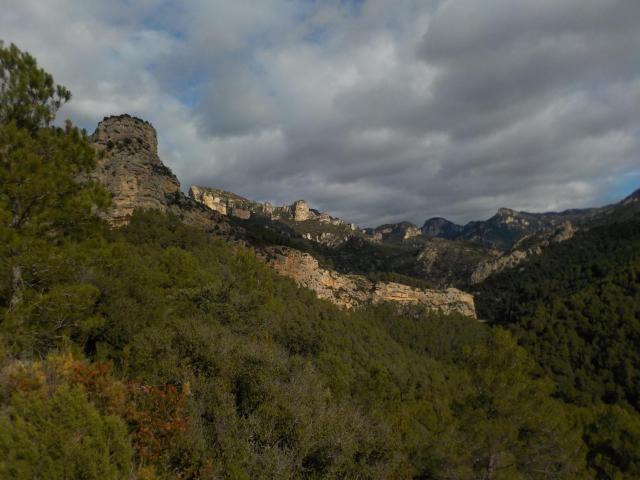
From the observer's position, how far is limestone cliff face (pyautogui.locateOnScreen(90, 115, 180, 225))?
62.2 metres

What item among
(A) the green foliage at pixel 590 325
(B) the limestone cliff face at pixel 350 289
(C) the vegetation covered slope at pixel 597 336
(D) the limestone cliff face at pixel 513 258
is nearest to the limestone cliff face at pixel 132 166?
(B) the limestone cliff face at pixel 350 289

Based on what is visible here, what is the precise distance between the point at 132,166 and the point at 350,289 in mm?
66691

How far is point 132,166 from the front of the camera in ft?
214

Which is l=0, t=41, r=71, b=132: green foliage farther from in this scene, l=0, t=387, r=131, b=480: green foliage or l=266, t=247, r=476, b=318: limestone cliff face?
l=266, t=247, r=476, b=318: limestone cliff face

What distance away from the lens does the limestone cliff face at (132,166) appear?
62.2 meters

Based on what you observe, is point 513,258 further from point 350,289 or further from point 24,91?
point 24,91

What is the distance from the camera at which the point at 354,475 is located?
28.8 ft

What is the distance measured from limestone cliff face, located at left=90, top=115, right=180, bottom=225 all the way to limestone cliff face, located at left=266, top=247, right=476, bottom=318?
93.6 ft

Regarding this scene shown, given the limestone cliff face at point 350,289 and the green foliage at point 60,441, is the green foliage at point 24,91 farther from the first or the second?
the limestone cliff face at point 350,289

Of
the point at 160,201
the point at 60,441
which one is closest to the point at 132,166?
the point at 160,201

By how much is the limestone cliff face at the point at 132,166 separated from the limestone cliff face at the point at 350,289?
28525mm

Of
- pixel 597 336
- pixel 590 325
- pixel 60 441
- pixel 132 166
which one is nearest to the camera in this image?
pixel 60 441

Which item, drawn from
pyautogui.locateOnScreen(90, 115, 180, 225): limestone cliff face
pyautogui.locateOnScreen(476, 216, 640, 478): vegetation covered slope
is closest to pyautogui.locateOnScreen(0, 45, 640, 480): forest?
pyautogui.locateOnScreen(476, 216, 640, 478): vegetation covered slope

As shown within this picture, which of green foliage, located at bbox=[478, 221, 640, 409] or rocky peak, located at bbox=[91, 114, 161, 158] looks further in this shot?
rocky peak, located at bbox=[91, 114, 161, 158]
